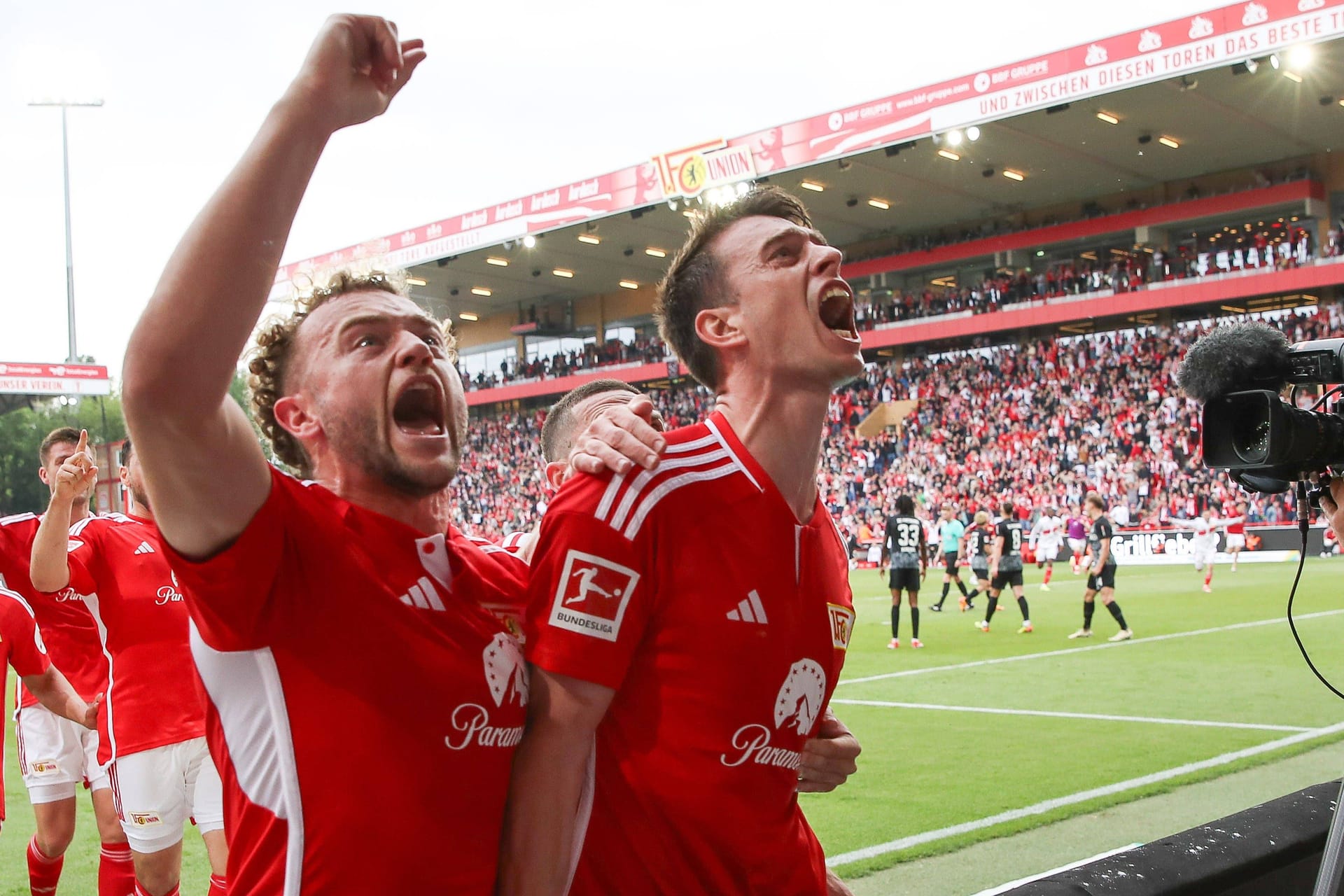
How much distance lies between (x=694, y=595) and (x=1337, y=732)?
8.06 m

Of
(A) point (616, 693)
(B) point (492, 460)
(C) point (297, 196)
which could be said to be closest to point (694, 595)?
(A) point (616, 693)

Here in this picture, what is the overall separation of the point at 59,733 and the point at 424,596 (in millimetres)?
5378

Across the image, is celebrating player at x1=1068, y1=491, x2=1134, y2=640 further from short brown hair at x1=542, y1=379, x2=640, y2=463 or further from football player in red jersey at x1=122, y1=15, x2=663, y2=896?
football player in red jersey at x1=122, y1=15, x2=663, y2=896

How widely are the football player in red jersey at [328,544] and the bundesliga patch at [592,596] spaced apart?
0.48 feet

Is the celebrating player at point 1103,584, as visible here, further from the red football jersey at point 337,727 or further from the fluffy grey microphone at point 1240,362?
the red football jersey at point 337,727

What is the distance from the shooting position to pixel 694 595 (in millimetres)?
1954

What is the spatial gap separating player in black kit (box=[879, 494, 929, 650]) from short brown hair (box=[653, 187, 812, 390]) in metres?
12.2

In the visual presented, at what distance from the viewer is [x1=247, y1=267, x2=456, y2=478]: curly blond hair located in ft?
6.82

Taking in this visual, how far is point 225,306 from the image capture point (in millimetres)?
1420

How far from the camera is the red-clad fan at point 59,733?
5.41 meters

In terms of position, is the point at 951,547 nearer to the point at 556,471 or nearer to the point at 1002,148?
the point at 1002,148

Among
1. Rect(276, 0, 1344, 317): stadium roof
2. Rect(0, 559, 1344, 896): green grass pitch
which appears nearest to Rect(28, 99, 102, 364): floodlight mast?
Rect(276, 0, 1344, 317): stadium roof

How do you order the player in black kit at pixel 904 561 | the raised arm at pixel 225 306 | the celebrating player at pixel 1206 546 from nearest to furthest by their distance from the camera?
1. the raised arm at pixel 225 306
2. the player in black kit at pixel 904 561
3. the celebrating player at pixel 1206 546

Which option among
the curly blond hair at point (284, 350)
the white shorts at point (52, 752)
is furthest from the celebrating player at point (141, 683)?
the curly blond hair at point (284, 350)
